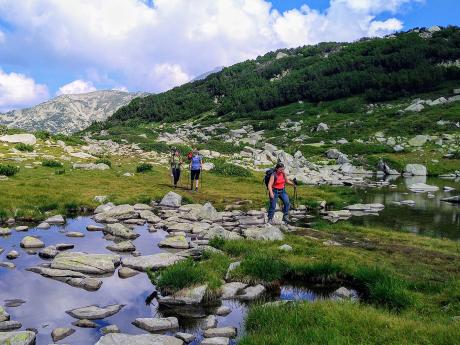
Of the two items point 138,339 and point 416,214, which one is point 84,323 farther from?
point 416,214

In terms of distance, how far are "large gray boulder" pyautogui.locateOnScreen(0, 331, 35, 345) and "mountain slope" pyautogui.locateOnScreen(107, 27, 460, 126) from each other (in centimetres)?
12682

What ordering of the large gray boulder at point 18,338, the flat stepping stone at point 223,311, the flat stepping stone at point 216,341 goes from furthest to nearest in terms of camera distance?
the flat stepping stone at point 223,311, the flat stepping stone at point 216,341, the large gray boulder at point 18,338

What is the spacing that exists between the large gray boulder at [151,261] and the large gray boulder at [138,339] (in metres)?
5.22

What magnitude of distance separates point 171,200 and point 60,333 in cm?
1775

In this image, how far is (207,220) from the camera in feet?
75.9

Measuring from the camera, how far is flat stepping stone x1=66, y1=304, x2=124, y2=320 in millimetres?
10587

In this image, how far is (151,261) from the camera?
582 inches

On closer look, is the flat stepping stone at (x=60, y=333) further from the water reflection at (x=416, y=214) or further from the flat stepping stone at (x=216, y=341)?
the water reflection at (x=416, y=214)

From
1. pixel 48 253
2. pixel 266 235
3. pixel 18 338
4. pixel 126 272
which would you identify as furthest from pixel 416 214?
pixel 18 338

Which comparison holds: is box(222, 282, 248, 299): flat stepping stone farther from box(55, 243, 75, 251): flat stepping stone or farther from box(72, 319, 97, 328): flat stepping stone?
box(55, 243, 75, 251): flat stepping stone

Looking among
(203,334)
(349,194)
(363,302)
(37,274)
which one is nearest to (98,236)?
(37,274)

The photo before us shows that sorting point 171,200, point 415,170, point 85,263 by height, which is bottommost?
point 85,263

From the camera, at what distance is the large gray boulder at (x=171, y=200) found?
88.5ft

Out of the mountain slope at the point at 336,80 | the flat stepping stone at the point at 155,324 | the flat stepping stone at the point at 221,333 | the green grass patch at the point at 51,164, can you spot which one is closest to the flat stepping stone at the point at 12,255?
the flat stepping stone at the point at 155,324
